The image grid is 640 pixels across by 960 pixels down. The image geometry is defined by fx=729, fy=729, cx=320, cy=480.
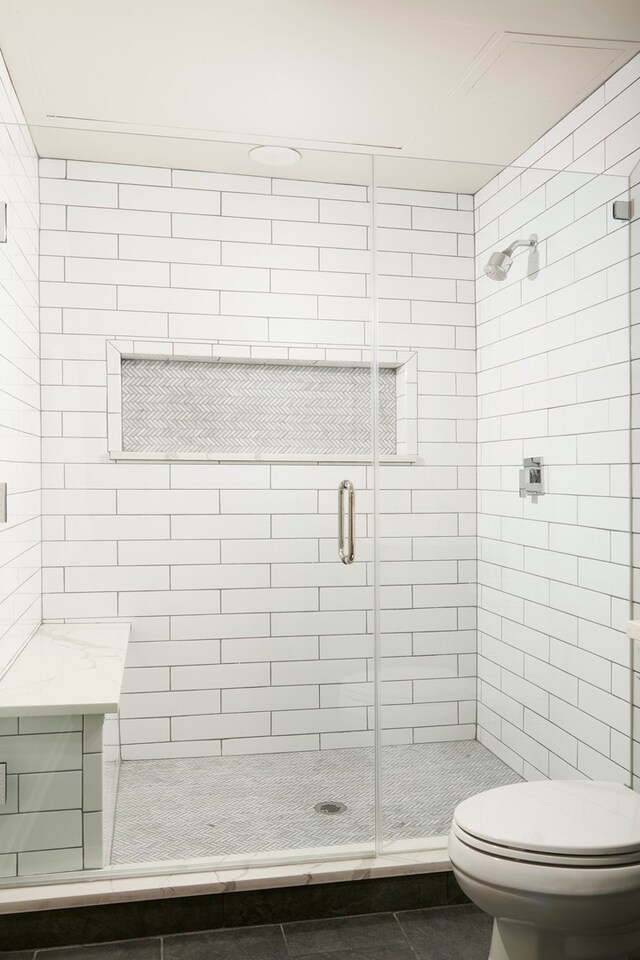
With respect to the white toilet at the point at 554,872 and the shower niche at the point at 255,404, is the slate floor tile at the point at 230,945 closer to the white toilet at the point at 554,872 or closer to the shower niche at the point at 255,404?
the white toilet at the point at 554,872

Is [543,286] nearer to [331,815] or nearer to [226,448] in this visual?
[226,448]

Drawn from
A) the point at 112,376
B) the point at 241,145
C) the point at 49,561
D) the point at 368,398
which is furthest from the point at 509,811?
the point at 241,145

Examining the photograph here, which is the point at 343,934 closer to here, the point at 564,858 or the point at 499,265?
the point at 564,858

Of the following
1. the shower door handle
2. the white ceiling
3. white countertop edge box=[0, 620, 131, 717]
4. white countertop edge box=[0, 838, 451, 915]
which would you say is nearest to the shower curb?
white countertop edge box=[0, 838, 451, 915]

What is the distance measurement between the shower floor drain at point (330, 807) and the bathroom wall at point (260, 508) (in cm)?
18

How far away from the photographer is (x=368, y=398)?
2215 mm

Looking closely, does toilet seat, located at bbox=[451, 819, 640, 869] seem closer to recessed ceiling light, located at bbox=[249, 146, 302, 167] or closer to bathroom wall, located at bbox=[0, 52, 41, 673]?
bathroom wall, located at bbox=[0, 52, 41, 673]

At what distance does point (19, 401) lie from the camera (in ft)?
6.82

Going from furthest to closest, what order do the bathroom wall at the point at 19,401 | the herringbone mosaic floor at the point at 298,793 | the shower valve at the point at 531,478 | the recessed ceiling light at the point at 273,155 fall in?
1. the recessed ceiling light at the point at 273,155
2. the shower valve at the point at 531,478
3. the herringbone mosaic floor at the point at 298,793
4. the bathroom wall at the point at 19,401

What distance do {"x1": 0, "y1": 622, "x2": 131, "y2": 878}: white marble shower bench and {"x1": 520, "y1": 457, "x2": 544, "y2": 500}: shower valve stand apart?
1338mm

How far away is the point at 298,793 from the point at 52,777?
716 millimetres

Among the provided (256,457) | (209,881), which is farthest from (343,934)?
(256,457)

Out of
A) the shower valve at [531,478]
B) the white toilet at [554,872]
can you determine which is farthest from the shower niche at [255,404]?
the white toilet at [554,872]

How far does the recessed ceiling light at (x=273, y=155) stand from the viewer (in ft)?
8.27
